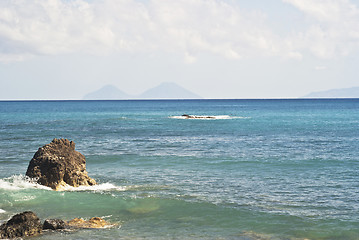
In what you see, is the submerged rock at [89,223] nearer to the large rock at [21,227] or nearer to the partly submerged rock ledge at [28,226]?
the partly submerged rock ledge at [28,226]

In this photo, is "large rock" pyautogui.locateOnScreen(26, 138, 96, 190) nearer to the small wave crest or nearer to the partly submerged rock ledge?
the small wave crest

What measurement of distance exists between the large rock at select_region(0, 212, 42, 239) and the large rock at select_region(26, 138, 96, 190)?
25.9 feet

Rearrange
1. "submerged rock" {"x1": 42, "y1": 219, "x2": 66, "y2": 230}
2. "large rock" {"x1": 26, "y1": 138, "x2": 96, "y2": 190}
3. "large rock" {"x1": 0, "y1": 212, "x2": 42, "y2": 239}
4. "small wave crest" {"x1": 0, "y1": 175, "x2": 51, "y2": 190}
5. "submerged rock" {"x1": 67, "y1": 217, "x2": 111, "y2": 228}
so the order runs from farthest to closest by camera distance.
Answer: "large rock" {"x1": 26, "y1": 138, "x2": 96, "y2": 190} < "small wave crest" {"x1": 0, "y1": 175, "x2": 51, "y2": 190} < "submerged rock" {"x1": 67, "y1": 217, "x2": 111, "y2": 228} < "submerged rock" {"x1": 42, "y1": 219, "x2": 66, "y2": 230} < "large rock" {"x1": 0, "y1": 212, "x2": 42, "y2": 239}

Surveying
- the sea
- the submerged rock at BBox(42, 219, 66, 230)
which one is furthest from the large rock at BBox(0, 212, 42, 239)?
the sea

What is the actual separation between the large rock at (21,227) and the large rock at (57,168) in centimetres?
788

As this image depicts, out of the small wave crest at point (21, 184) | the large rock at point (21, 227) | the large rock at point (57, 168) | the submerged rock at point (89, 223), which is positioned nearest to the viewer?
the large rock at point (21, 227)

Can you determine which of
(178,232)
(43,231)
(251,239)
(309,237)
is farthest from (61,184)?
(309,237)

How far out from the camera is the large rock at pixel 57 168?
25078mm

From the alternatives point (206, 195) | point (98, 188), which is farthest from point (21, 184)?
point (206, 195)

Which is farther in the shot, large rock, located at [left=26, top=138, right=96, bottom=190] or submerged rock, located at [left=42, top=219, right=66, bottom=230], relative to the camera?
large rock, located at [left=26, top=138, right=96, bottom=190]

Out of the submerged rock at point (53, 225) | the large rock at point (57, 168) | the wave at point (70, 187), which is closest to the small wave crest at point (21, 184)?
the wave at point (70, 187)

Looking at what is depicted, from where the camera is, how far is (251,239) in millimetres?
16875

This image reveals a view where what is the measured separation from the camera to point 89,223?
60.0 ft

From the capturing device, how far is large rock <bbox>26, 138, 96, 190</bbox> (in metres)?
25.1
